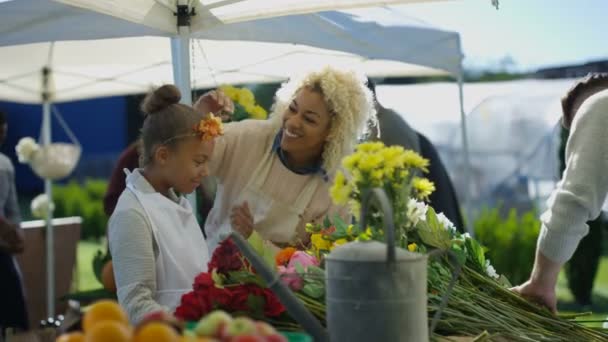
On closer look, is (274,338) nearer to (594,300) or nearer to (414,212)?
(414,212)

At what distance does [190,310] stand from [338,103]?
1235 mm

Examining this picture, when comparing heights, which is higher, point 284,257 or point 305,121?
point 305,121

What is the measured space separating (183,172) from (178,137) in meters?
0.09

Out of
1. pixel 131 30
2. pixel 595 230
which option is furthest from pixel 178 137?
pixel 595 230

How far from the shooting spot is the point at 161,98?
2.34m

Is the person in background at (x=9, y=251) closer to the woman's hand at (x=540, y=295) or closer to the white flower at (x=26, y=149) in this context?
the white flower at (x=26, y=149)

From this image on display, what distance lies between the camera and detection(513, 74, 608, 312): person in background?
228cm

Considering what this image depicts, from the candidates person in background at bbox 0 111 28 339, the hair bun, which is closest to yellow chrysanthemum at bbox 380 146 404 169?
the hair bun

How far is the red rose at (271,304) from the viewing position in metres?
1.83

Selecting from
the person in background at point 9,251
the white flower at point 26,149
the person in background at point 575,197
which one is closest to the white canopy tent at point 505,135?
the white flower at point 26,149

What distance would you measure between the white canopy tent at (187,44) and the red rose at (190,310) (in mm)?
1262

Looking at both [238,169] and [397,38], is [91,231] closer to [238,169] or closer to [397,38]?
[397,38]

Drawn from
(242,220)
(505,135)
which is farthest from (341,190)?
(505,135)

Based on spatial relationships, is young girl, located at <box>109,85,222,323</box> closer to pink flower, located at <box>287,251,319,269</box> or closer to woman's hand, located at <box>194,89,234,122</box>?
pink flower, located at <box>287,251,319,269</box>
